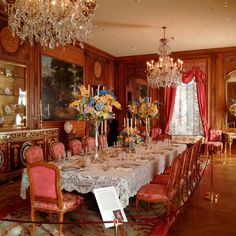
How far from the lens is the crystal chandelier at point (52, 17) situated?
3875mm

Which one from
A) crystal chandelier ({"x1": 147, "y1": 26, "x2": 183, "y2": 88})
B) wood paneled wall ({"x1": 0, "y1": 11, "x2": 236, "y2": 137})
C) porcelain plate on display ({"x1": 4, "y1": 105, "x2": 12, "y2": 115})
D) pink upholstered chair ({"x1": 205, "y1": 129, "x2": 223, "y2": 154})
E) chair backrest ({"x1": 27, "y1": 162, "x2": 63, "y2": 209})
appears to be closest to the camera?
chair backrest ({"x1": 27, "y1": 162, "x2": 63, "y2": 209})

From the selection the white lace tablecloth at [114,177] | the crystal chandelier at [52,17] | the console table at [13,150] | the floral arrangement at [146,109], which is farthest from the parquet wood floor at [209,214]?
the console table at [13,150]

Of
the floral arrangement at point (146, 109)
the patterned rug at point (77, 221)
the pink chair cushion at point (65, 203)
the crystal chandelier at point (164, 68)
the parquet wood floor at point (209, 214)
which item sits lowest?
the parquet wood floor at point (209, 214)

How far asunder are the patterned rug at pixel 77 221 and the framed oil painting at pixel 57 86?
125 inches

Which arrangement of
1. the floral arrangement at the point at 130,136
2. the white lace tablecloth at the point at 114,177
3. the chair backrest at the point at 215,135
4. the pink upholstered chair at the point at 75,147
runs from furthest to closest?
the chair backrest at the point at 215,135 < the pink upholstered chair at the point at 75,147 < the floral arrangement at the point at 130,136 < the white lace tablecloth at the point at 114,177

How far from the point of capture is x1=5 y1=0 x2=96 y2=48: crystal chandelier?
12.7ft

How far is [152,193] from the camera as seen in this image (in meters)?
Result: 3.72

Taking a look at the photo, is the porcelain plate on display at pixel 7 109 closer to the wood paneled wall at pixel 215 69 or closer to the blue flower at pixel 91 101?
the blue flower at pixel 91 101

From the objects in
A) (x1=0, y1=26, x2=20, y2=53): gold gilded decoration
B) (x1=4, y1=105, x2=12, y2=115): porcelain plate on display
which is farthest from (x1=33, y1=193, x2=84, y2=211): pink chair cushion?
(x1=0, y1=26, x2=20, y2=53): gold gilded decoration

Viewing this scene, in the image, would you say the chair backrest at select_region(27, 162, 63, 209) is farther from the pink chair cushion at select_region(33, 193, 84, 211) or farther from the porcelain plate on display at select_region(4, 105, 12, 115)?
the porcelain plate on display at select_region(4, 105, 12, 115)

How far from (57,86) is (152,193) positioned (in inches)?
202

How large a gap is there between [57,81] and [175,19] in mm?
3511

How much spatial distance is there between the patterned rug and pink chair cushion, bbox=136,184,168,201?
0.27 metres

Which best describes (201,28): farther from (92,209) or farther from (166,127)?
(92,209)
